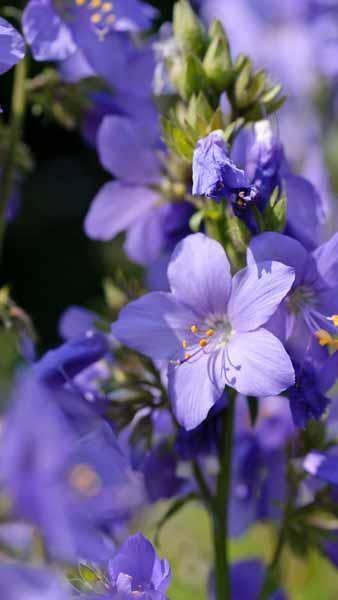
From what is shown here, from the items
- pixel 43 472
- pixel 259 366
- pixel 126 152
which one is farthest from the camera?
pixel 126 152

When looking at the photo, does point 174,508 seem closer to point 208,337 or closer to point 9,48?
point 208,337

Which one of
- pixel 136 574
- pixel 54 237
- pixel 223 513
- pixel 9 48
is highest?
pixel 9 48

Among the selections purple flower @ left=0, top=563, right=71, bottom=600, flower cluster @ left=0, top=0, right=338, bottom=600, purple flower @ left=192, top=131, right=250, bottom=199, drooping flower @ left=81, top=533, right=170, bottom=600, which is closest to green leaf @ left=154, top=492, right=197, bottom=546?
flower cluster @ left=0, top=0, right=338, bottom=600

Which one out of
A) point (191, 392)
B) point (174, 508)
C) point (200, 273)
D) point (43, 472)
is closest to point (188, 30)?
point (200, 273)

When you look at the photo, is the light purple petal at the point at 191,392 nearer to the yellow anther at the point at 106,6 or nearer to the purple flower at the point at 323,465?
the purple flower at the point at 323,465

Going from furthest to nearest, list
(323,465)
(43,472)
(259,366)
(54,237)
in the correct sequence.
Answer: (54,237) < (323,465) < (259,366) < (43,472)

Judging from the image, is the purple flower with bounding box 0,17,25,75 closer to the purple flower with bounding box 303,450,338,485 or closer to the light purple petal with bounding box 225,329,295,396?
the light purple petal with bounding box 225,329,295,396

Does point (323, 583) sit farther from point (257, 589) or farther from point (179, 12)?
point (179, 12)

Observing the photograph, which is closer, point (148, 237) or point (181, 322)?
point (181, 322)
